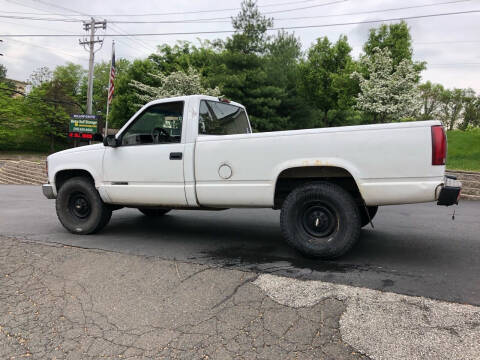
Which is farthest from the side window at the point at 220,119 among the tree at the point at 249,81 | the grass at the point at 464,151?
the tree at the point at 249,81

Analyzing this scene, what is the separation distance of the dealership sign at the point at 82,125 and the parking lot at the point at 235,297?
20591mm

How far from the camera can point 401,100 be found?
19.9m

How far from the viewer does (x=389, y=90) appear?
2023 centimetres

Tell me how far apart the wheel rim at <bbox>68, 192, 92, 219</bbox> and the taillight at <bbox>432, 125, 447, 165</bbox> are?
470cm

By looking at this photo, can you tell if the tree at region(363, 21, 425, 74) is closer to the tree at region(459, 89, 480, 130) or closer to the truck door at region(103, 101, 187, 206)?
the truck door at region(103, 101, 187, 206)

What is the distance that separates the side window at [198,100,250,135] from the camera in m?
4.86

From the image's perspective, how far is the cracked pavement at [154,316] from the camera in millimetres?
2510

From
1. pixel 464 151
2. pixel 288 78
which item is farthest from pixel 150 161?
pixel 288 78

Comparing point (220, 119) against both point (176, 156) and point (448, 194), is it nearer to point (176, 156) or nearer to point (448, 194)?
point (176, 156)

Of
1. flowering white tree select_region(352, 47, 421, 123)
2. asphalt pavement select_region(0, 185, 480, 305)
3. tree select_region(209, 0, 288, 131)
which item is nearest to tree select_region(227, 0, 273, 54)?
tree select_region(209, 0, 288, 131)

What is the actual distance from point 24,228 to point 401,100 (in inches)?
766

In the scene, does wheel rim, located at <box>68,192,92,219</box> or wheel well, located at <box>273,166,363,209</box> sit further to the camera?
wheel rim, located at <box>68,192,92,219</box>

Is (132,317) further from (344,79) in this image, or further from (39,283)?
(344,79)

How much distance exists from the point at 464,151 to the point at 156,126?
15.6 metres
